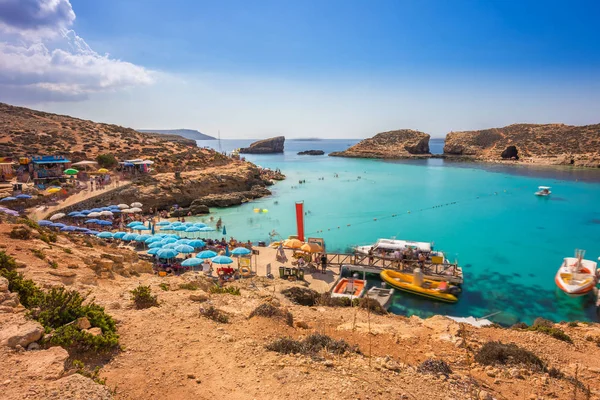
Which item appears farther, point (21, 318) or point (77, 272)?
point (77, 272)

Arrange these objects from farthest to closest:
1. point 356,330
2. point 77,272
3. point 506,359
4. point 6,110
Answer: point 6,110, point 77,272, point 356,330, point 506,359

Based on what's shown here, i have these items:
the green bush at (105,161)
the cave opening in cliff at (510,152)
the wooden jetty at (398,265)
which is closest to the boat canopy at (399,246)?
the wooden jetty at (398,265)

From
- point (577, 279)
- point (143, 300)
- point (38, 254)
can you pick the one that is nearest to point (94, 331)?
point (143, 300)

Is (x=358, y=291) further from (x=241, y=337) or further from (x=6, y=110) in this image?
(x=6, y=110)

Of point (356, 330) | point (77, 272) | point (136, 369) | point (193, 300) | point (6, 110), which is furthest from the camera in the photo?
point (6, 110)

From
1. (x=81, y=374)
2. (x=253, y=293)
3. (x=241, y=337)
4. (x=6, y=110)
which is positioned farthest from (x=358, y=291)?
(x=6, y=110)

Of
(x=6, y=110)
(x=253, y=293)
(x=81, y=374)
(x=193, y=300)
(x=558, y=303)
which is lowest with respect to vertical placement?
(x=558, y=303)

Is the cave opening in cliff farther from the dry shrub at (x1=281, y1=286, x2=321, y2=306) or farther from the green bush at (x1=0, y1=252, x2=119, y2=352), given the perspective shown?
the green bush at (x1=0, y1=252, x2=119, y2=352)

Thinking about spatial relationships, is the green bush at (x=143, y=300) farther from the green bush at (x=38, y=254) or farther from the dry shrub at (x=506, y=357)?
the dry shrub at (x=506, y=357)
